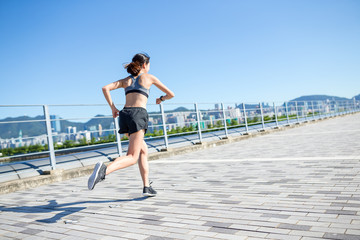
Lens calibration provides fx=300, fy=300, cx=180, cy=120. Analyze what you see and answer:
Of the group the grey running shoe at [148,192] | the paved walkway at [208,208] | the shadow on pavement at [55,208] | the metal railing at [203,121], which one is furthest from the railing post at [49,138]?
the grey running shoe at [148,192]

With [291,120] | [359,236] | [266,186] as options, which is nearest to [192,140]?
[266,186]

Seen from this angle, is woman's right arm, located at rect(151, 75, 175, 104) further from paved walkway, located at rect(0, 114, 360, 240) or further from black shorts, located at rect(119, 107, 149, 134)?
paved walkway, located at rect(0, 114, 360, 240)

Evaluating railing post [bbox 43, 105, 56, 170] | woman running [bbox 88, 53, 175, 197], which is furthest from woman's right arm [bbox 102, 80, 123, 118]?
railing post [bbox 43, 105, 56, 170]

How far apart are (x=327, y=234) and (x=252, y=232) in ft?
1.61

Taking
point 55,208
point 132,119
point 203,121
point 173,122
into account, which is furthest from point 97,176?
point 203,121

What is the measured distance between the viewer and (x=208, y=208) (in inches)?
114

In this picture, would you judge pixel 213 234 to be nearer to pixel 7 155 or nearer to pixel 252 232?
pixel 252 232

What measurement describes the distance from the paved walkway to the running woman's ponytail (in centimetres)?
148

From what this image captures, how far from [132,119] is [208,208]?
120 centimetres

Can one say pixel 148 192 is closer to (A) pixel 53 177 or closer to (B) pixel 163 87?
(B) pixel 163 87

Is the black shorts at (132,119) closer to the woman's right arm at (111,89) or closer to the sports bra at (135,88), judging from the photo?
the woman's right arm at (111,89)

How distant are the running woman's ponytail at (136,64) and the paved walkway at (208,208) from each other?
148 cm

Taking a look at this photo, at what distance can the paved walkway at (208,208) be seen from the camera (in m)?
2.25

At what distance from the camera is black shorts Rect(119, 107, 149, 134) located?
322cm
